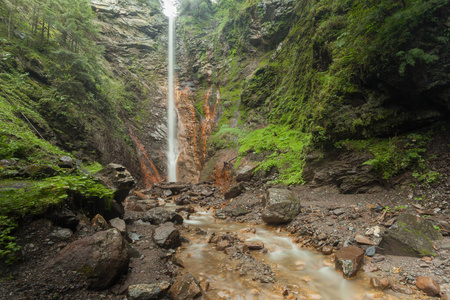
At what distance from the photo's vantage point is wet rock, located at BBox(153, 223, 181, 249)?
18.2 feet

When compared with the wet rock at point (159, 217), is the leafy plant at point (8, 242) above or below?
above

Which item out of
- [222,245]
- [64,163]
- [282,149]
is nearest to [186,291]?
[222,245]

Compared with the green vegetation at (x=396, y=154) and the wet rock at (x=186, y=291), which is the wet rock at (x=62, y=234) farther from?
the green vegetation at (x=396, y=154)

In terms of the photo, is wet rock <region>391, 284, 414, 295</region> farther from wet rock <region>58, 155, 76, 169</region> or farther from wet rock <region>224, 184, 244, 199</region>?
wet rock <region>58, 155, 76, 169</region>

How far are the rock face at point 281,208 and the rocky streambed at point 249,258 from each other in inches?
1.5

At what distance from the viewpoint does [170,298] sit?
346 cm

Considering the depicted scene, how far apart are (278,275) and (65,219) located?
15.2ft

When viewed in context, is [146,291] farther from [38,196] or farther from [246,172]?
[246,172]

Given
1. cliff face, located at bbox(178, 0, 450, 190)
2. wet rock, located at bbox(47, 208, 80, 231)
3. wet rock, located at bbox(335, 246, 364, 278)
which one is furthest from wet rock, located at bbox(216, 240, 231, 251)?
cliff face, located at bbox(178, 0, 450, 190)

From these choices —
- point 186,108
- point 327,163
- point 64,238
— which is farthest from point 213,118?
point 64,238

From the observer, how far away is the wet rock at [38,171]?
4769 millimetres

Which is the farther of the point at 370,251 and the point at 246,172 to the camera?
the point at 246,172

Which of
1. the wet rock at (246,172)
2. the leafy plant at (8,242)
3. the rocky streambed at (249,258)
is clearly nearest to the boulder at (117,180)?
the rocky streambed at (249,258)

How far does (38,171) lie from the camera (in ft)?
16.2
